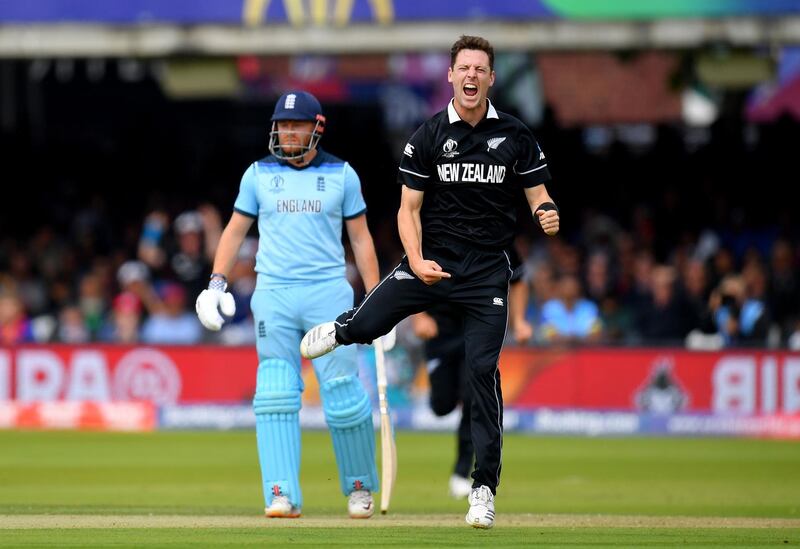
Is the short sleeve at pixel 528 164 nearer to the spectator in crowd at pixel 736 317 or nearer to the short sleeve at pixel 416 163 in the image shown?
the short sleeve at pixel 416 163

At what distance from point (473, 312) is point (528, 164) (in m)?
0.82

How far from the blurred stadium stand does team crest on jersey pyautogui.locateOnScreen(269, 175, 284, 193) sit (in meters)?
8.80

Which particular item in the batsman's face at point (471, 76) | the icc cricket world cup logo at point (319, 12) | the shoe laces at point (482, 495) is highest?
the icc cricket world cup logo at point (319, 12)

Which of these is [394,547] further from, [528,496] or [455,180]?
[528,496]

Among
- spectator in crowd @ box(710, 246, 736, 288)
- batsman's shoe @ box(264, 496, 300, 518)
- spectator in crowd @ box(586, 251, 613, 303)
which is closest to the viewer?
batsman's shoe @ box(264, 496, 300, 518)

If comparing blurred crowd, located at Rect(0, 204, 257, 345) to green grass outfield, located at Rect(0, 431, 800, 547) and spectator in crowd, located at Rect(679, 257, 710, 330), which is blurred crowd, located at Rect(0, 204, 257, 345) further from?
spectator in crowd, located at Rect(679, 257, 710, 330)

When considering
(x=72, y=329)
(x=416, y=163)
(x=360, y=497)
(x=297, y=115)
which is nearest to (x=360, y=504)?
(x=360, y=497)

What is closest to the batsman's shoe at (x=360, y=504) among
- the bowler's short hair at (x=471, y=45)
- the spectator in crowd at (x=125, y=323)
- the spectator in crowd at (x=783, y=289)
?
the bowler's short hair at (x=471, y=45)

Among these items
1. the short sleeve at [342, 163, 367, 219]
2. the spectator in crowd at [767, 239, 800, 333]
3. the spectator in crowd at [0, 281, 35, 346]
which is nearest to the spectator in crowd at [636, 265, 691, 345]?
the spectator in crowd at [767, 239, 800, 333]

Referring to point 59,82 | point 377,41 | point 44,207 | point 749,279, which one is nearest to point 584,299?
point 749,279

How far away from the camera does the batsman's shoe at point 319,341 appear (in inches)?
326

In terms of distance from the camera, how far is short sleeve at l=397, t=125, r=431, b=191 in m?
8.05

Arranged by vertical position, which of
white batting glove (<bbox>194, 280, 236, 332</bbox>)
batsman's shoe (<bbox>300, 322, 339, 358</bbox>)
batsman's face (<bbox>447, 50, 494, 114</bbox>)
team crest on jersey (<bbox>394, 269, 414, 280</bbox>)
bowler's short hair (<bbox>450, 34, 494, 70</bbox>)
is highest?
bowler's short hair (<bbox>450, 34, 494, 70</bbox>)

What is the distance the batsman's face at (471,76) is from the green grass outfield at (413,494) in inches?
86.1
